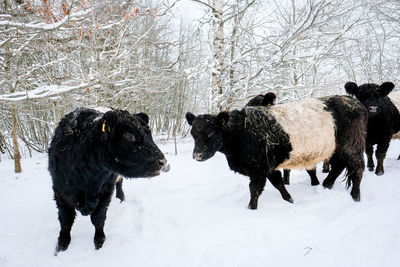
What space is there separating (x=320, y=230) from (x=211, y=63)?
5.10 m

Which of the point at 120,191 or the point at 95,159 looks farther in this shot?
the point at 120,191

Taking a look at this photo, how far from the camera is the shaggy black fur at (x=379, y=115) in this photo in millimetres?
4535

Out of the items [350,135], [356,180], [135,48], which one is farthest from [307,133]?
[135,48]

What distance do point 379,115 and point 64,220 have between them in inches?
239

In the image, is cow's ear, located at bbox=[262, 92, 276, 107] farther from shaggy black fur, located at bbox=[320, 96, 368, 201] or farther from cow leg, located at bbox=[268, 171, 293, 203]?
cow leg, located at bbox=[268, 171, 293, 203]

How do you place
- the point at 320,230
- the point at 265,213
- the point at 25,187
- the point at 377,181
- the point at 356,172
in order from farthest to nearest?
1. the point at 25,187
2. the point at 377,181
3. the point at 356,172
4. the point at 265,213
5. the point at 320,230

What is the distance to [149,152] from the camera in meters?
2.48

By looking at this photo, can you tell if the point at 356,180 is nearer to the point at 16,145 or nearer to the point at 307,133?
the point at 307,133

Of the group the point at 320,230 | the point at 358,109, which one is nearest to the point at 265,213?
the point at 320,230

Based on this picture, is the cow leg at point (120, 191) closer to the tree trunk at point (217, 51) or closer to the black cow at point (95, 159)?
the black cow at point (95, 159)

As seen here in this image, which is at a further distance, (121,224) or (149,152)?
(121,224)

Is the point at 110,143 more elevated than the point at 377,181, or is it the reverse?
the point at 110,143

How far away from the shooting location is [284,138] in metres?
3.43

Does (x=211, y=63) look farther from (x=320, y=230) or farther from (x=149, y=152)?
(x=320, y=230)
